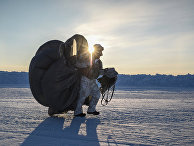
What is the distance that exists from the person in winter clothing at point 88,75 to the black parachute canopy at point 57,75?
0.11 metres

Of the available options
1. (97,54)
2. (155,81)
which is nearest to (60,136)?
(97,54)

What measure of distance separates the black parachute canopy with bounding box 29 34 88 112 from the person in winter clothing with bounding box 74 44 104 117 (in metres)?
0.11

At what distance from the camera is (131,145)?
9.65ft

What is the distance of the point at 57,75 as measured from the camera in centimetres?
506

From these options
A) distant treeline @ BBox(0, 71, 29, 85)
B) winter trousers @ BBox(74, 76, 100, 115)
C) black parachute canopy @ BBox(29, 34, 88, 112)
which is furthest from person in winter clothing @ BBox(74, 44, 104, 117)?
distant treeline @ BBox(0, 71, 29, 85)

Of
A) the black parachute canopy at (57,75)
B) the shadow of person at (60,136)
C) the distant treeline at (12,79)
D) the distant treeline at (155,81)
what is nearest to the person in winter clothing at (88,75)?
the black parachute canopy at (57,75)

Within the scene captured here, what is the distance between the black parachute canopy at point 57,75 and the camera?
16.5 feet

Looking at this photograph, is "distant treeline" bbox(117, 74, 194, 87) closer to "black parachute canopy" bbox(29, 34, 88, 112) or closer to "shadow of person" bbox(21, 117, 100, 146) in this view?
"black parachute canopy" bbox(29, 34, 88, 112)

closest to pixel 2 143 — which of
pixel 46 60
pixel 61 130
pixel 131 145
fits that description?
pixel 61 130

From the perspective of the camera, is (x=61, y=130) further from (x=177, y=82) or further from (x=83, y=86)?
(x=177, y=82)

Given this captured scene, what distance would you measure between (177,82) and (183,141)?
1932 inches

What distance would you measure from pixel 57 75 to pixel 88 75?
697mm

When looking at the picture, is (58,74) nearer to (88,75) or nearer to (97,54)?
(88,75)

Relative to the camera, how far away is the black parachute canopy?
5035 millimetres
